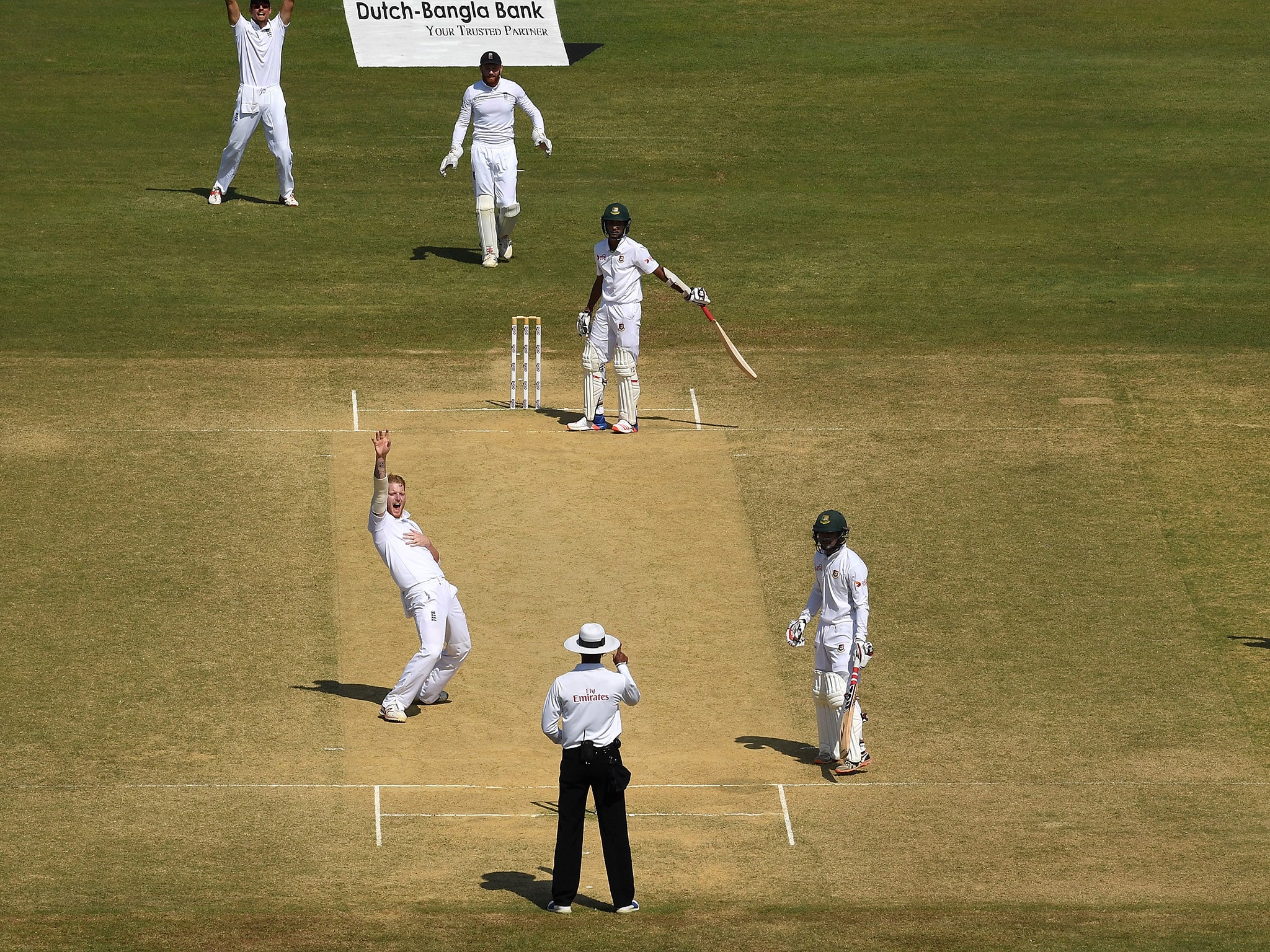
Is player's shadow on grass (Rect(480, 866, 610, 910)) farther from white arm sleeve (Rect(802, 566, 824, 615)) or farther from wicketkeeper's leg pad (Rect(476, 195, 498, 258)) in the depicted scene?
wicketkeeper's leg pad (Rect(476, 195, 498, 258))

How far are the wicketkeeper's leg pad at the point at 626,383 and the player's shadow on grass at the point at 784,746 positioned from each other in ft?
23.2

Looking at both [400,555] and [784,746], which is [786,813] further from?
[400,555]

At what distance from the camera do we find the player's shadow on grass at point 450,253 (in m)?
31.7

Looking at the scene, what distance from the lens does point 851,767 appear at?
1905 cm

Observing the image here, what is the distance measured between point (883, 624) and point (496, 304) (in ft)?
33.6

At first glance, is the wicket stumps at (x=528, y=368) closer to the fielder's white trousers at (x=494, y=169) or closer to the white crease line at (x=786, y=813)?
the fielder's white trousers at (x=494, y=169)

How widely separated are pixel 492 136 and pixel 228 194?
5.61 m

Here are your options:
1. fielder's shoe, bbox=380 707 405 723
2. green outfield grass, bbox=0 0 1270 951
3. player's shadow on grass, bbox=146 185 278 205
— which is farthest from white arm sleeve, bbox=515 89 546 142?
fielder's shoe, bbox=380 707 405 723

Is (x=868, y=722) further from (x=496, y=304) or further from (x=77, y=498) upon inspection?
(x=496, y=304)

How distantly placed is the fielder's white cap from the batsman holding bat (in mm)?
2838

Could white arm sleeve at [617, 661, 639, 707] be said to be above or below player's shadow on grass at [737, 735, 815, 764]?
above

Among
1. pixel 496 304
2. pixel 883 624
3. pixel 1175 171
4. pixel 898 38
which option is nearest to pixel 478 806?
pixel 883 624

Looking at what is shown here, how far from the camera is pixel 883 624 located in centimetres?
2195

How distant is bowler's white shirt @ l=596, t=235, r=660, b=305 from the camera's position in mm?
25297
